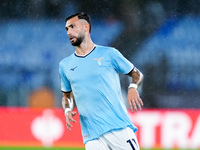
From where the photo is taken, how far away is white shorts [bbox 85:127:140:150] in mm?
3553

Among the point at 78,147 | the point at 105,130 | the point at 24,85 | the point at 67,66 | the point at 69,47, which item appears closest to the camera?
the point at 105,130

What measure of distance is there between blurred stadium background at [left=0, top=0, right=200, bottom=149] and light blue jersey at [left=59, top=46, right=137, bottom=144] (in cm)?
758

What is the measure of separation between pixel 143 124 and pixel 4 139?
2612 millimetres

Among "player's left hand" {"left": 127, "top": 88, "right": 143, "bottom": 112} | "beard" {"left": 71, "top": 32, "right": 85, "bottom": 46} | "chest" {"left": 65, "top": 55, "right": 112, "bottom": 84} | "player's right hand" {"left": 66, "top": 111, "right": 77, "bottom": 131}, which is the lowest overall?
"player's right hand" {"left": 66, "top": 111, "right": 77, "bottom": 131}

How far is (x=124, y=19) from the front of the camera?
1356 cm

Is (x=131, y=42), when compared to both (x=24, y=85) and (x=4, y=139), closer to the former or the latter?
(x=24, y=85)

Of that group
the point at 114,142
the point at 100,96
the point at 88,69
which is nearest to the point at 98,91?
the point at 100,96

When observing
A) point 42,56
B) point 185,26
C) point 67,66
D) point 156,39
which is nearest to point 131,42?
point 156,39

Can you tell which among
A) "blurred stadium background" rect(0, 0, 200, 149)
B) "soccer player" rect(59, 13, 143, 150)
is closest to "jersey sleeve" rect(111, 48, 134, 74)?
"soccer player" rect(59, 13, 143, 150)

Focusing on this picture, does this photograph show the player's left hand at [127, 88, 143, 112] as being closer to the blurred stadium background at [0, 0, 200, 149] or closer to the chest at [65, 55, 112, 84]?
the chest at [65, 55, 112, 84]

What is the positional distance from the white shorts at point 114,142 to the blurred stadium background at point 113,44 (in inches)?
303

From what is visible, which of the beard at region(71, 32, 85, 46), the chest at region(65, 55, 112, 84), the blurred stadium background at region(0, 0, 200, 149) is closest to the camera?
the chest at region(65, 55, 112, 84)

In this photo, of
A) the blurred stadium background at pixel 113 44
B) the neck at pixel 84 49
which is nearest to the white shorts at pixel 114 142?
the neck at pixel 84 49

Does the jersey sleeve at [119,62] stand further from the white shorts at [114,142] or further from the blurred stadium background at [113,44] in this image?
the blurred stadium background at [113,44]
